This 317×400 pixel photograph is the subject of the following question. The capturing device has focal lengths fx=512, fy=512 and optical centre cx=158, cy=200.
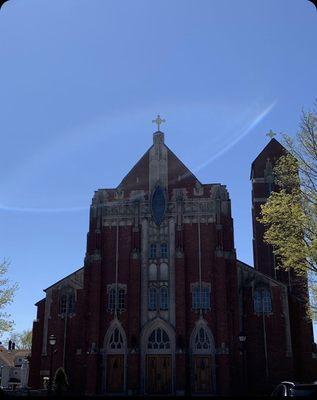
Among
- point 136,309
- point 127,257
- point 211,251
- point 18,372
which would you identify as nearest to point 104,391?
point 136,309

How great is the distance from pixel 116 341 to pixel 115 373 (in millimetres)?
2355

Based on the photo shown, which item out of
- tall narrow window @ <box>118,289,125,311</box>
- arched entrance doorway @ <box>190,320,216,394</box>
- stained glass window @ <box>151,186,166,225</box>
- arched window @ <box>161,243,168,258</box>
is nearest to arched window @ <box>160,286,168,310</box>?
arched window @ <box>161,243,168,258</box>

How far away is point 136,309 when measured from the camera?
39781mm

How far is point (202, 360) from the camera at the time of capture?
3806 cm

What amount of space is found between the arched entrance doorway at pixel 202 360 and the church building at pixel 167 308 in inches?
2.9

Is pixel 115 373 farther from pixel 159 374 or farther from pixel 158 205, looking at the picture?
pixel 158 205

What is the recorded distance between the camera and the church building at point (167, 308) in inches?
1503

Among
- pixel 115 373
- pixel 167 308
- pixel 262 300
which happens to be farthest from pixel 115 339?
pixel 262 300

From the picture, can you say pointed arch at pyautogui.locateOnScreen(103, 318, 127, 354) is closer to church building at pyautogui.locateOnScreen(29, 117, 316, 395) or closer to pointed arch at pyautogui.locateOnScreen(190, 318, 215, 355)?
church building at pyautogui.locateOnScreen(29, 117, 316, 395)

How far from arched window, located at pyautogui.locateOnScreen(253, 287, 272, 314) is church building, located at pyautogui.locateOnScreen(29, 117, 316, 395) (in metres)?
0.08

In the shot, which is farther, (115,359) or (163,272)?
(163,272)

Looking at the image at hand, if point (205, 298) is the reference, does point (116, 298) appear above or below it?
above

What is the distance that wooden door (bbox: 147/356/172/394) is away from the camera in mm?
37844

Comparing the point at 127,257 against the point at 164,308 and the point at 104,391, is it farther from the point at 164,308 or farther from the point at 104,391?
the point at 104,391
